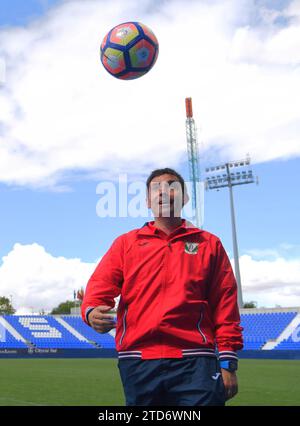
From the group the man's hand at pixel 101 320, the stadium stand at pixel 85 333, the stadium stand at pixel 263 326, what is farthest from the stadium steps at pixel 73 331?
the man's hand at pixel 101 320

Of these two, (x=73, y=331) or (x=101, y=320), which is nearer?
(x=101, y=320)

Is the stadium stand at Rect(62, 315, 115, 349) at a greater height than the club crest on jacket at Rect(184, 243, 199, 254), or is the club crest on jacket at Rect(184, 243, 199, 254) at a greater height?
the stadium stand at Rect(62, 315, 115, 349)

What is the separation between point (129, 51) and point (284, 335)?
27.2 m

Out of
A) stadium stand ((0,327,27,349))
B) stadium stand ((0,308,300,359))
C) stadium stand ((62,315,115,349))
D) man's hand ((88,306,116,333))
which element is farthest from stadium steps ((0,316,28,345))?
man's hand ((88,306,116,333))

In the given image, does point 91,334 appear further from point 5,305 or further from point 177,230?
point 5,305

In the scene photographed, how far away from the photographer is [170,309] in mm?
2814

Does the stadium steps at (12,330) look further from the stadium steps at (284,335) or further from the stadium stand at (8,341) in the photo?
the stadium steps at (284,335)

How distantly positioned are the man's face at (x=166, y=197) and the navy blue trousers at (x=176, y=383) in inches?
33.1

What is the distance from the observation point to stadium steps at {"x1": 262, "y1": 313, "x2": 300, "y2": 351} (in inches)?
1262

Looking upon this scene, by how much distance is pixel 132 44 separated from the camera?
8.63 m

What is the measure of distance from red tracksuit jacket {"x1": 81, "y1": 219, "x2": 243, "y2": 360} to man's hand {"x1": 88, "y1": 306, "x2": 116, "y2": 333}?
68 mm

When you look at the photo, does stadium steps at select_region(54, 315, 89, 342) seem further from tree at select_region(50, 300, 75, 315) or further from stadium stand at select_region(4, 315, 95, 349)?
tree at select_region(50, 300, 75, 315)

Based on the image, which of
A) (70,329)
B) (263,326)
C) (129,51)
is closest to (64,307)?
(70,329)
